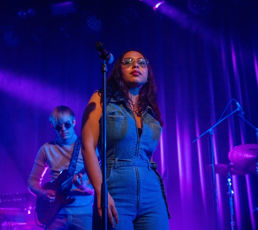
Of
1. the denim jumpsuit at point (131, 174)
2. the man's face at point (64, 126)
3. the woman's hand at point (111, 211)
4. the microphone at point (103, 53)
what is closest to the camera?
the woman's hand at point (111, 211)

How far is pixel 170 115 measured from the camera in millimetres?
6785

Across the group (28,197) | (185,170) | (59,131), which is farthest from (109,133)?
(185,170)

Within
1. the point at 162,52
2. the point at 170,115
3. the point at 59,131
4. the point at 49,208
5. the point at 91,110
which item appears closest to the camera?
the point at 91,110

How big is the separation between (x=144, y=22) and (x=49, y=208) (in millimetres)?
5386

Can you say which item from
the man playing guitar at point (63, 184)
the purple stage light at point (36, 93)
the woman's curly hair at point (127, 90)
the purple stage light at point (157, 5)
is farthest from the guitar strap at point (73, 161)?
the purple stage light at point (157, 5)

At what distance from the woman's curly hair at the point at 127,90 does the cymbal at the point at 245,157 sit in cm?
290

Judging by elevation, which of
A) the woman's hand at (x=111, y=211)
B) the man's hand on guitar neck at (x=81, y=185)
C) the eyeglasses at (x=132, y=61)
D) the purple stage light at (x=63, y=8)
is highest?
the purple stage light at (x=63, y=8)

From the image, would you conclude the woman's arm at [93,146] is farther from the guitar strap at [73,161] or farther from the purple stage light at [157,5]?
the purple stage light at [157,5]

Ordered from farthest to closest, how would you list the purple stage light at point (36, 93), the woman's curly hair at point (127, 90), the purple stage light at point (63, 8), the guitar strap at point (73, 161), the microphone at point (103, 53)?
the purple stage light at point (36, 93), the purple stage light at point (63, 8), the guitar strap at point (73, 161), the woman's curly hair at point (127, 90), the microphone at point (103, 53)

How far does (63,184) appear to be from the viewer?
3336 millimetres

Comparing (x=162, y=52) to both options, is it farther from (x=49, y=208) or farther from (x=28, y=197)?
(x=49, y=208)

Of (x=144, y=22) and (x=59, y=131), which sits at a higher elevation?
(x=144, y=22)

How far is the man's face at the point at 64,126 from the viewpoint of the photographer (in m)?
3.60

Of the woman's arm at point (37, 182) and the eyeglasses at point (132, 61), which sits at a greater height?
the eyeglasses at point (132, 61)
